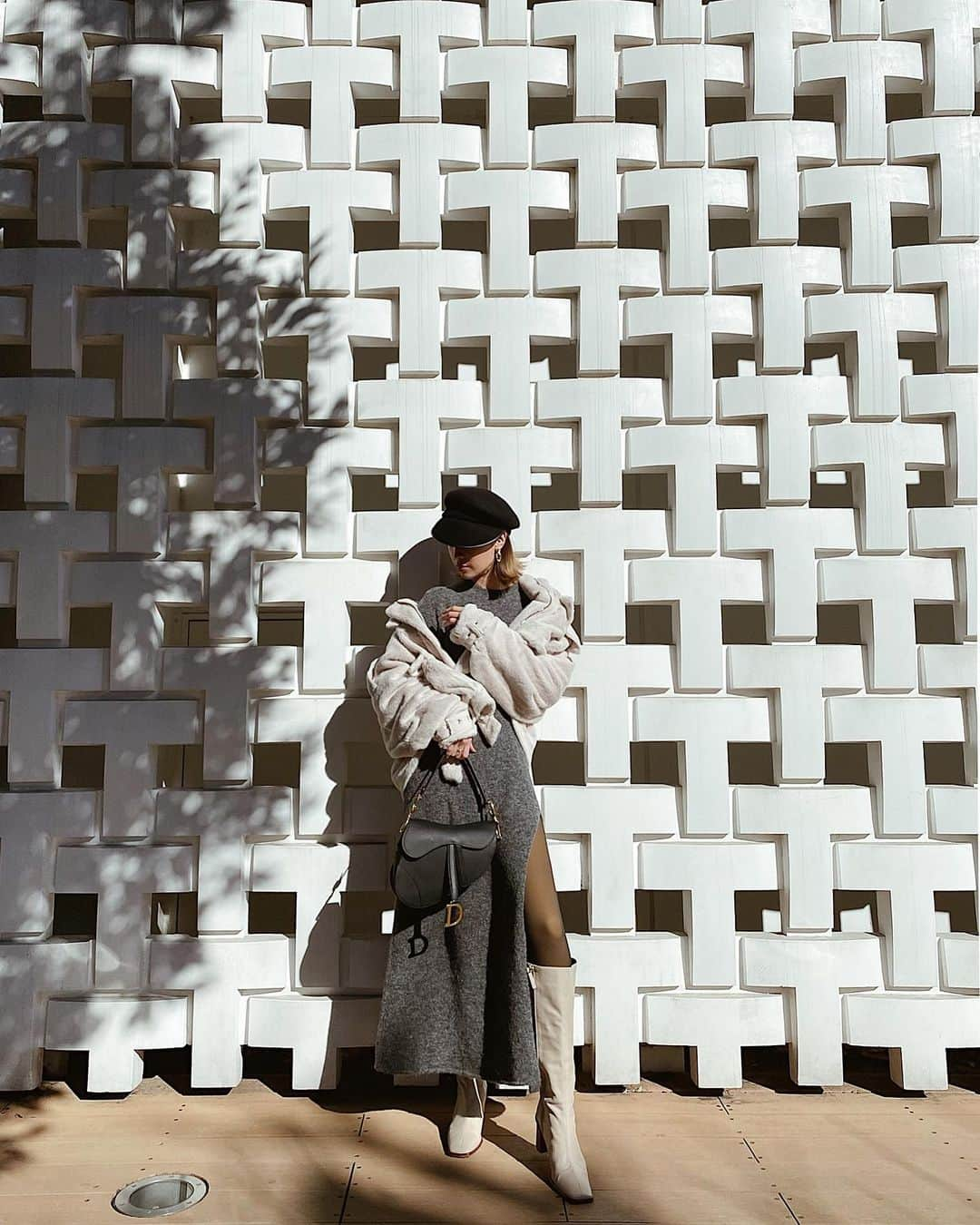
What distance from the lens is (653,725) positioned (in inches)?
139

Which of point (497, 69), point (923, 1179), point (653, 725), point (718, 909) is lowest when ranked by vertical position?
point (923, 1179)

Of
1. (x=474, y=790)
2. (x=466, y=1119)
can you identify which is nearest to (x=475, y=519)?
(x=474, y=790)

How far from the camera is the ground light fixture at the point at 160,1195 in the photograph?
9.00ft

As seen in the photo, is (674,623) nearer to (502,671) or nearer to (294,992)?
(502,671)

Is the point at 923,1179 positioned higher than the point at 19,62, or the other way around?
the point at 19,62

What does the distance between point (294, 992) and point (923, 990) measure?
2.24 m

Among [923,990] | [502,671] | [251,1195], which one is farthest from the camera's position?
[923,990]

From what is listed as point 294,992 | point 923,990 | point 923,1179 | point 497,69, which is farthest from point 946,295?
point 294,992

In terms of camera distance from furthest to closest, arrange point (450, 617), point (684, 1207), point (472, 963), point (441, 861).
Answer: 1. point (450, 617)
2. point (472, 963)
3. point (441, 861)
4. point (684, 1207)

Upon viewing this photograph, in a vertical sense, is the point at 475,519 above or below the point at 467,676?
above

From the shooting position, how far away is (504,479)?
3605mm

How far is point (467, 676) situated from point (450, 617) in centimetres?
19

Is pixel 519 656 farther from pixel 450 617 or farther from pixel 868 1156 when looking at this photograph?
pixel 868 1156

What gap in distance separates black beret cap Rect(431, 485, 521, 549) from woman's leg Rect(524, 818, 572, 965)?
975mm
